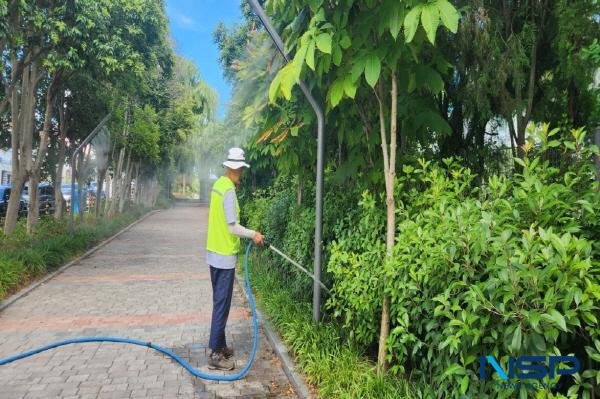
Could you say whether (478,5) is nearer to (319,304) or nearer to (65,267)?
(319,304)

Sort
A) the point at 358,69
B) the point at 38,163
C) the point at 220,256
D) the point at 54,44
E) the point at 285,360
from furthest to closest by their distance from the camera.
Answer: the point at 38,163, the point at 54,44, the point at 285,360, the point at 220,256, the point at 358,69

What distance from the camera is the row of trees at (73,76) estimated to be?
9.31 meters

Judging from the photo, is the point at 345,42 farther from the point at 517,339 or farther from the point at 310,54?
the point at 517,339

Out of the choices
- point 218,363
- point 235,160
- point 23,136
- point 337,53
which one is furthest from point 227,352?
point 23,136

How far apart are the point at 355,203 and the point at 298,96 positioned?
1405 mm

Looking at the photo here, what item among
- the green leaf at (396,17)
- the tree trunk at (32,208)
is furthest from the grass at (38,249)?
the green leaf at (396,17)

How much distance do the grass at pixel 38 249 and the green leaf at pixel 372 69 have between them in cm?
710

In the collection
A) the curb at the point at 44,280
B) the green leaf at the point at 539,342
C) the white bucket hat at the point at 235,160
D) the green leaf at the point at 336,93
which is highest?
the green leaf at the point at 336,93

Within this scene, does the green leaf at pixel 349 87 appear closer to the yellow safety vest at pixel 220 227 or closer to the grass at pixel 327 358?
the yellow safety vest at pixel 220 227

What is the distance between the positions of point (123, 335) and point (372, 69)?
183 inches

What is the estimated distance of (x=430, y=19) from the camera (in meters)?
2.77

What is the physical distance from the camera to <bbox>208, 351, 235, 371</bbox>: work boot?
496 centimetres

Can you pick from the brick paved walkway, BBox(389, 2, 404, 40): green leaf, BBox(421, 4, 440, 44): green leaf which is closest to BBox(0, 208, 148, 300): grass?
the brick paved walkway

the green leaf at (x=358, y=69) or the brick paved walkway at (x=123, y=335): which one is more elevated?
the green leaf at (x=358, y=69)
